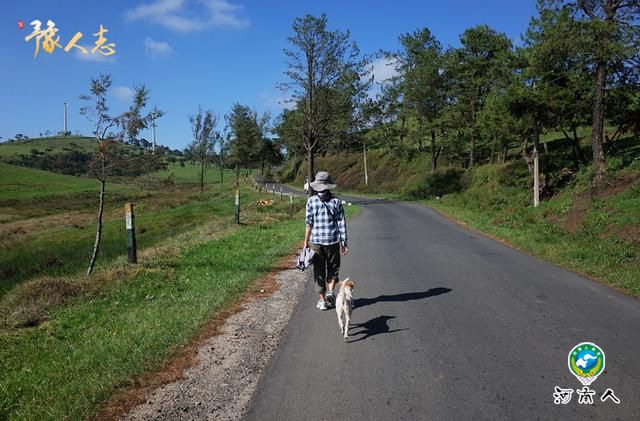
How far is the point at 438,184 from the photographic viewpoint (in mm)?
43219

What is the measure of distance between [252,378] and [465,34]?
40.6 metres

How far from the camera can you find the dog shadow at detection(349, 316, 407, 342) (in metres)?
5.93

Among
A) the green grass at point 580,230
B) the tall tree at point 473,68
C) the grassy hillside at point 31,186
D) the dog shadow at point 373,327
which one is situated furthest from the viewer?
the grassy hillside at point 31,186

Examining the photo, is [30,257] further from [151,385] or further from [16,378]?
[151,385]

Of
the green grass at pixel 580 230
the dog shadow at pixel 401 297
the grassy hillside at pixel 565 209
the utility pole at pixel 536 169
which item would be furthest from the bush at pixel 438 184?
the dog shadow at pixel 401 297

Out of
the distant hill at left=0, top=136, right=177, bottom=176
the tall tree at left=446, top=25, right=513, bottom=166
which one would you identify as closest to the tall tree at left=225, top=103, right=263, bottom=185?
the distant hill at left=0, top=136, right=177, bottom=176

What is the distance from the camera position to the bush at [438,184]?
4134 cm

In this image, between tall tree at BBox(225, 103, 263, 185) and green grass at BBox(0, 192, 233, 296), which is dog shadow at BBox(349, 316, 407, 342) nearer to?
green grass at BBox(0, 192, 233, 296)

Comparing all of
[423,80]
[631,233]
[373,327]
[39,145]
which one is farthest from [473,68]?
[39,145]

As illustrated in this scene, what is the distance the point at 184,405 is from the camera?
4172 mm

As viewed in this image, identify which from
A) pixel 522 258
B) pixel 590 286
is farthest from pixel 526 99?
pixel 590 286

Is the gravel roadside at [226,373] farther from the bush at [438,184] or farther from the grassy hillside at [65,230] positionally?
the bush at [438,184]

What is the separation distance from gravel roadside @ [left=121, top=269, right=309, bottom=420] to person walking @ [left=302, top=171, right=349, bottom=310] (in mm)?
859

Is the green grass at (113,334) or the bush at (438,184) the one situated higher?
the bush at (438,184)
